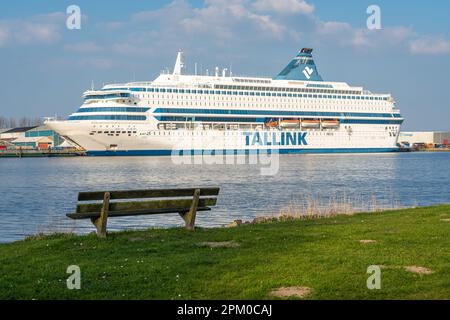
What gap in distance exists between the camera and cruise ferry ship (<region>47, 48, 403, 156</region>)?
79625mm

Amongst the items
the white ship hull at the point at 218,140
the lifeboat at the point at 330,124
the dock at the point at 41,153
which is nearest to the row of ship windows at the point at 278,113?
the lifeboat at the point at 330,124

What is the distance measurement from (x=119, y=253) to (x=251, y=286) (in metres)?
3.01

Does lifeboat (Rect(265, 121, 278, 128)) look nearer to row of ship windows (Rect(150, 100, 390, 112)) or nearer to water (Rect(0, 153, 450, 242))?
row of ship windows (Rect(150, 100, 390, 112))

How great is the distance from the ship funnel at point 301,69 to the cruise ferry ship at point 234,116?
0.16 meters

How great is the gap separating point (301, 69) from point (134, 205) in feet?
305

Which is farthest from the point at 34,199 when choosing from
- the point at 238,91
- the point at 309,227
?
the point at 238,91

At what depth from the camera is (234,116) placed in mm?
89562

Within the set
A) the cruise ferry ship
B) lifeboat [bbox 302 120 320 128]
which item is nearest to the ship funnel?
the cruise ferry ship

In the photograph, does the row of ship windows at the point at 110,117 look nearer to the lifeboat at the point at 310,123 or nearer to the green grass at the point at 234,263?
the lifeboat at the point at 310,123

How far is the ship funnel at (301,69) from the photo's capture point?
333 ft

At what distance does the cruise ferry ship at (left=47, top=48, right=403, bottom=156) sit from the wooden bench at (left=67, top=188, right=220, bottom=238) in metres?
67.1

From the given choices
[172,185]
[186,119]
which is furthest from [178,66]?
[172,185]
